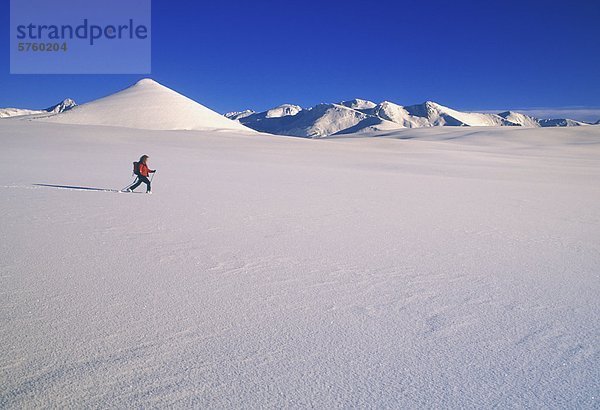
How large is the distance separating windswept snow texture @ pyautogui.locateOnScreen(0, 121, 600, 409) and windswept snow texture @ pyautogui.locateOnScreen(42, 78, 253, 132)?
7745 centimetres

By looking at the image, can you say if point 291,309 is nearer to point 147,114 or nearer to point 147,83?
point 147,114

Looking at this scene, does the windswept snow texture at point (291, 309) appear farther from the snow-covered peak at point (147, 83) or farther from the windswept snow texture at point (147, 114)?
the snow-covered peak at point (147, 83)

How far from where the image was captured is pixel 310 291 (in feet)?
15.8

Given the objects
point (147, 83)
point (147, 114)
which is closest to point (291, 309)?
point (147, 114)

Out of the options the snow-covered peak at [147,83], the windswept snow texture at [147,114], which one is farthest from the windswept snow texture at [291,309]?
the snow-covered peak at [147,83]

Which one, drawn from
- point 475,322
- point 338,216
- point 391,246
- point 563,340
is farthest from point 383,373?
point 338,216

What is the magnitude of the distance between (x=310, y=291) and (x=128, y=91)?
125049mm

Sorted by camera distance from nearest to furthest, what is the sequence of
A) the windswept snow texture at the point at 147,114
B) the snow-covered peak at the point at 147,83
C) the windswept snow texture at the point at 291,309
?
1. the windswept snow texture at the point at 291,309
2. the windswept snow texture at the point at 147,114
3. the snow-covered peak at the point at 147,83

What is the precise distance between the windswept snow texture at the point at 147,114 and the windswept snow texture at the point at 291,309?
77.5 metres

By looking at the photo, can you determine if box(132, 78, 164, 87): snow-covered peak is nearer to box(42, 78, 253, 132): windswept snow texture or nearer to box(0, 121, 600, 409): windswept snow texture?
box(42, 78, 253, 132): windswept snow texture

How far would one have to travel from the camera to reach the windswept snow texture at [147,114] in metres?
81.2

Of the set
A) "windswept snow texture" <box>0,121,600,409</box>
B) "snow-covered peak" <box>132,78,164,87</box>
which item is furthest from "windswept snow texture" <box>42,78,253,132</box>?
"windswept snow texture" <box>0,121,600,409</box>

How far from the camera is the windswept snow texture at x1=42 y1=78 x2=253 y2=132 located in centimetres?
8119

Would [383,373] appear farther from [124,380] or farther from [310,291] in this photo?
[124,380]
